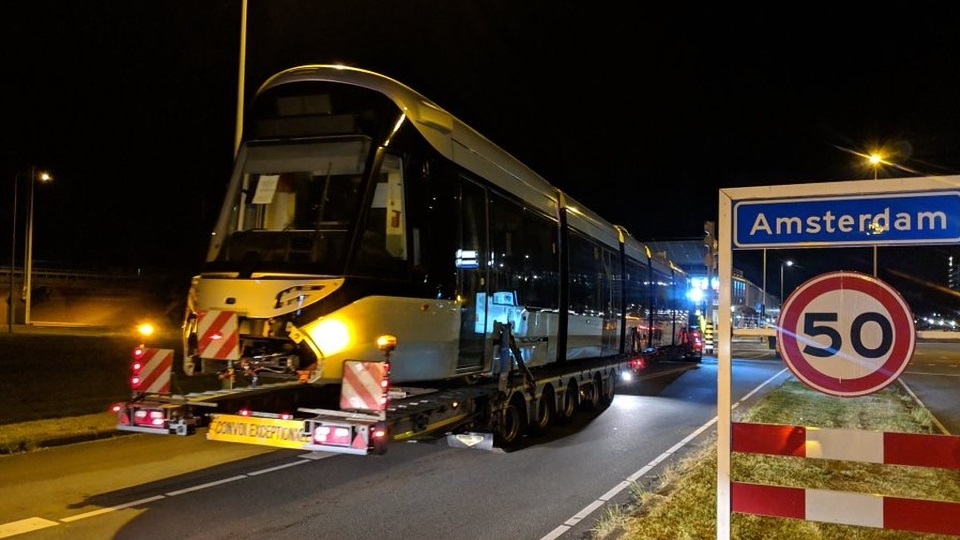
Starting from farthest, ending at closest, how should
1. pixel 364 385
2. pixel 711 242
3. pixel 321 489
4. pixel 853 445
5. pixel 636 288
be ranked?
A: pixel 711 242 < pixel 636 288 < pixel 321 489 < pixel 364 385 < pixel 853 445

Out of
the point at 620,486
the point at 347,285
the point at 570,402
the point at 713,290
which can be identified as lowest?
the point at 620,486

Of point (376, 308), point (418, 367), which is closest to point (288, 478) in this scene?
point (418, 367)

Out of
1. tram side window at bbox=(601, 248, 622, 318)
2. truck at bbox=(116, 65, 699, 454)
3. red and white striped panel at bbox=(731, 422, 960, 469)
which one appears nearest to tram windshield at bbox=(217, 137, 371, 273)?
truck at bbox=(116, 65, 699, 454)

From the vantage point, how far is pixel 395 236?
23.8ft

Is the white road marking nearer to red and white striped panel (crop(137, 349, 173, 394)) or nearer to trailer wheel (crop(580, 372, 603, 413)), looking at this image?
trailer wheel (crop(580, 372, 603, 413))

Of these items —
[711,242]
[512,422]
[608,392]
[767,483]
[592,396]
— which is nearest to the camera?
[767,483]

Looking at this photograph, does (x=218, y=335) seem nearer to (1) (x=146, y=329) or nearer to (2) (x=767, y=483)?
(1) (x=146, y=329)

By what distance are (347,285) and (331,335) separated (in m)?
0.48

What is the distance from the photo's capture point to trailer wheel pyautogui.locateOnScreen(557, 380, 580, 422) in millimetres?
13000

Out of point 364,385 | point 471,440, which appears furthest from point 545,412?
point 364,385

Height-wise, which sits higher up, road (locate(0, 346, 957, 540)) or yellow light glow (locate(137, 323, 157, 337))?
yellow light glow (locate(137, 323, 157, 337))

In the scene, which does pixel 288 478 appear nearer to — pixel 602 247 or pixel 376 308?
pixel 376 308

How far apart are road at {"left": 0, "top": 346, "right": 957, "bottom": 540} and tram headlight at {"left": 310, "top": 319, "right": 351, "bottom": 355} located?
5.20ft

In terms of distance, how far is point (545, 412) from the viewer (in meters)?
→ 11.9
